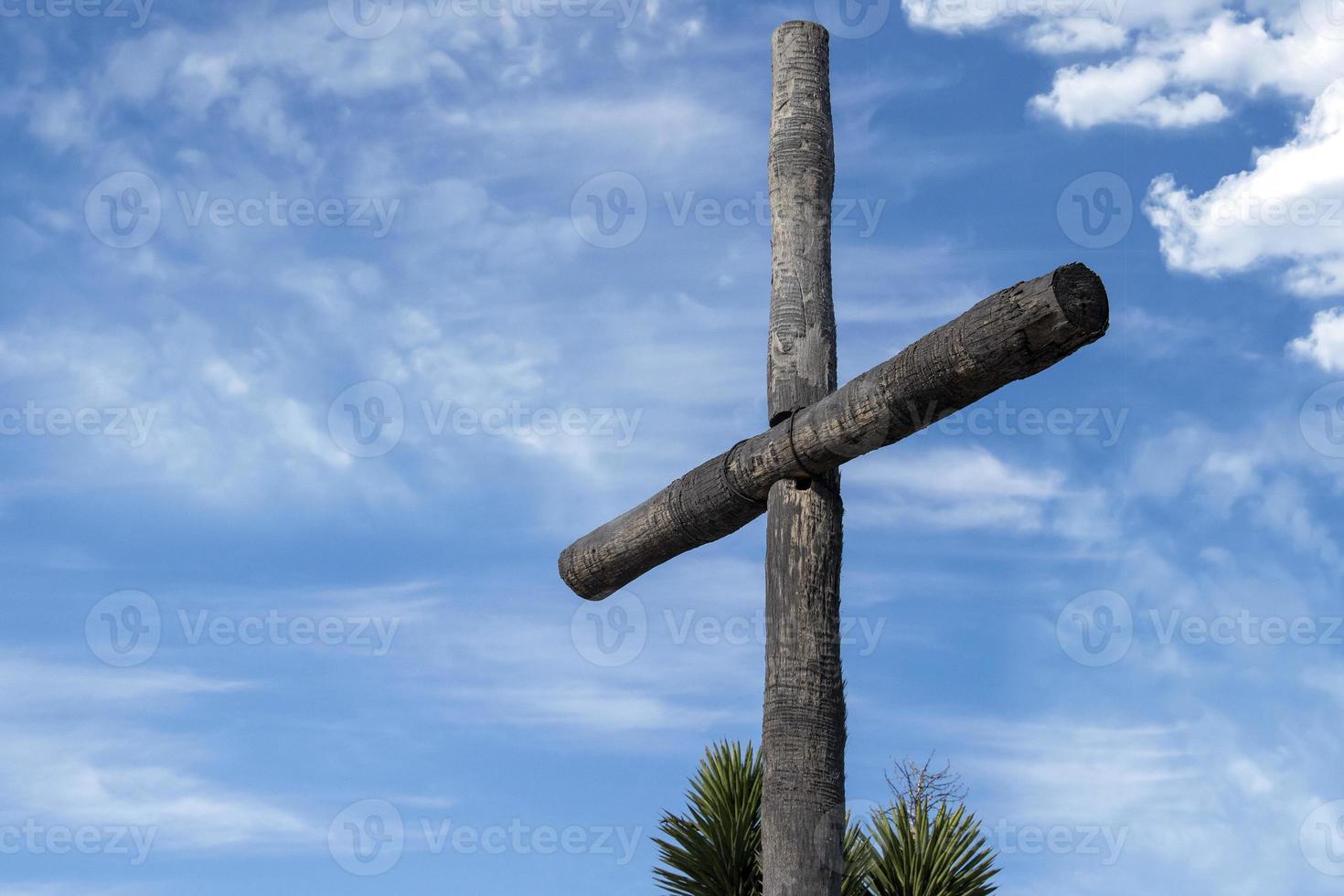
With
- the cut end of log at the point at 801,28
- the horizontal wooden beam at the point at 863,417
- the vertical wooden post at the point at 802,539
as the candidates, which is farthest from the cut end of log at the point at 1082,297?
the cut end of log at the point at 801,28

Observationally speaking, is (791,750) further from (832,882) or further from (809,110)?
(809,110)

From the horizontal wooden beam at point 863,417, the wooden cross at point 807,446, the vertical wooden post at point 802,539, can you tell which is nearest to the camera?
the horizontal wooden beam at point 863,417

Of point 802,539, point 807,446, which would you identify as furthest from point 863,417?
point 802,539

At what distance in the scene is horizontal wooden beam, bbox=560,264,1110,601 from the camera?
6512 millimetres

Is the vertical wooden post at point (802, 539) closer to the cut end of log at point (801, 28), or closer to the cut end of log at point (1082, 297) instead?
the cut end of log at point (801, 28)

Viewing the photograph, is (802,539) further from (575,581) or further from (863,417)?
(575,581)

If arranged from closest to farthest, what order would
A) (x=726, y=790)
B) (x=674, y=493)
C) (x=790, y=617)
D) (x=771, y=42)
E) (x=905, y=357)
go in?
(x=905, y=357), (x=790, y=617), (x=674, y=493), (x=771, y=42), (x=726, y=790)

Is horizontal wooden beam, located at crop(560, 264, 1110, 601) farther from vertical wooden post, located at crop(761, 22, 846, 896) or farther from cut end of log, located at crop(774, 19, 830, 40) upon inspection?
cut end of log, located at crop(774, 19, 830, 40)

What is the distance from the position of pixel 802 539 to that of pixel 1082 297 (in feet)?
7.37

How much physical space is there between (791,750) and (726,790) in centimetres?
287

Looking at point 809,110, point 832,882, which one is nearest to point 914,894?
point 832,882

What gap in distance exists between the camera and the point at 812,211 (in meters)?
8.74

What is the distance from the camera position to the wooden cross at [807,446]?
673 centimetres

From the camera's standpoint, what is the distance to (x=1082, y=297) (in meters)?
6.43
